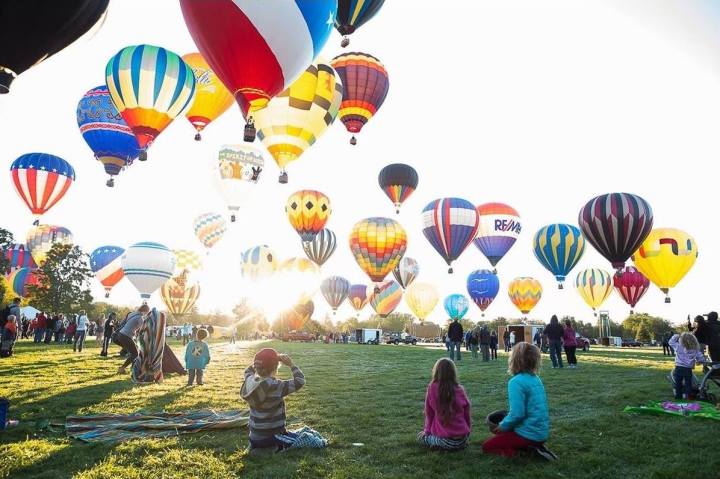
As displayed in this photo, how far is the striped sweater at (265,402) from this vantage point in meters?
5.25

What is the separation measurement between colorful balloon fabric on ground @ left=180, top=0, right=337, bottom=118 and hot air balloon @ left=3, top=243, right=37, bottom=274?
45.7 meters

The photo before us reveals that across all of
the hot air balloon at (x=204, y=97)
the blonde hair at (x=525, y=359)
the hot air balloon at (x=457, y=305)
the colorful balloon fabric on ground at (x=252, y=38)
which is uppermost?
the hot air balloon at (x=204, y=97)

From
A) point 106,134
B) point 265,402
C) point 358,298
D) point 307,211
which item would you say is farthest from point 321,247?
point 265,402

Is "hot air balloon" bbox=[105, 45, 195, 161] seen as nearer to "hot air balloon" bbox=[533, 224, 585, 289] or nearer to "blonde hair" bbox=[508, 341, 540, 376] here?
"blonde hair" bbox=[508, 341, 540, 376]

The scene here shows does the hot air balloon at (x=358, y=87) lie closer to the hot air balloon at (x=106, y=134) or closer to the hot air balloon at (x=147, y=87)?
the hot air balloon at (x=147, y=87)

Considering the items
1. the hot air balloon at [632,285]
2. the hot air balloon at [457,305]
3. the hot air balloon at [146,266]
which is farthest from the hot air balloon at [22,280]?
the hot air balloon at [632,285]

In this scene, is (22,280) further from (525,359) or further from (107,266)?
(525,359)

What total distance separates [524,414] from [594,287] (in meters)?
40.9

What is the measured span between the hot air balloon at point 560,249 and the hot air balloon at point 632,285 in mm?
8658

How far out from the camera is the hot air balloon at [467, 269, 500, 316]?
138 feet

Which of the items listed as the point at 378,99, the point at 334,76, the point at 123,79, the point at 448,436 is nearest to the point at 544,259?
the point at 378,99

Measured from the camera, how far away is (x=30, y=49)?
8.14 m

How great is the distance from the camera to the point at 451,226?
95.1 feet

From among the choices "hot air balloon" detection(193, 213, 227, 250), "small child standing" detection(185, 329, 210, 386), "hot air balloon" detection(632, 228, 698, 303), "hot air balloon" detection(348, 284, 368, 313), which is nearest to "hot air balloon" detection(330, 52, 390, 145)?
"small child standing" detection(185, 329, 210, 386)
